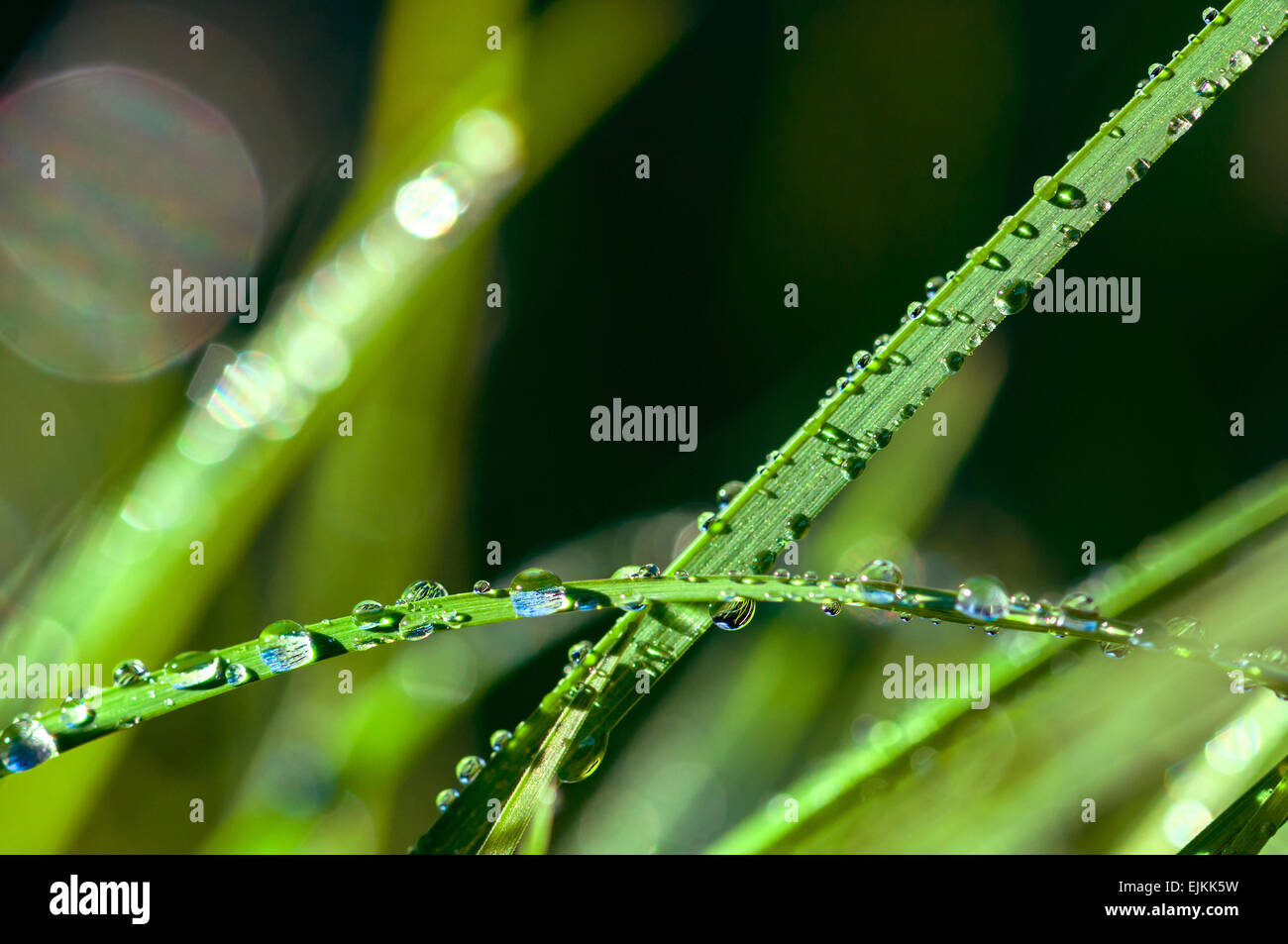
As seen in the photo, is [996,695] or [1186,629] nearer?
[1186,629]

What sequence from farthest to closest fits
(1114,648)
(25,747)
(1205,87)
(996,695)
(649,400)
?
1. (649,400)
2. (996,695)
3. (1205,87)
4. (1114,648)
5. (25,747)

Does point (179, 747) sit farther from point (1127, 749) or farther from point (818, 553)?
point (1127, 749)

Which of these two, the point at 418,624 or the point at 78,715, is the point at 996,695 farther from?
the point at 78,715

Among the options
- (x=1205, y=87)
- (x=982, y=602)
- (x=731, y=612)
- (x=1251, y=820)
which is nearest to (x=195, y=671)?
(x=731, y=612)

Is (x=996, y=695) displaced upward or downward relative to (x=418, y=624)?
downward

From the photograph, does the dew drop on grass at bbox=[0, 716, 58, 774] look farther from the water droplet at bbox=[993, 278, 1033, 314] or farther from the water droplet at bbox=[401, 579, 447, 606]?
the water droplet at bbox=[993, 278, 1033, 314]

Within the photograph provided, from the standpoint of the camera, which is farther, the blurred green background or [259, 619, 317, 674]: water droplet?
the blurred green background

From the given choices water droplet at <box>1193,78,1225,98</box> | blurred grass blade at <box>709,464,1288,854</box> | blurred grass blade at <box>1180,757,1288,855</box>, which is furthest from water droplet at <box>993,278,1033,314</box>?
blurred grass blade at <box>1180,757,1288,855</box>
